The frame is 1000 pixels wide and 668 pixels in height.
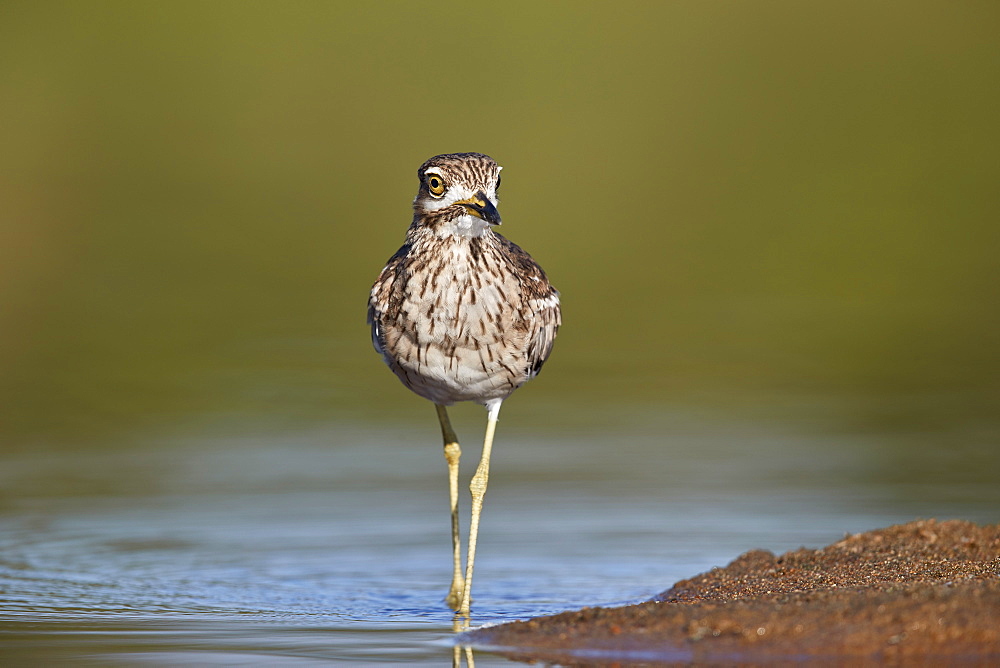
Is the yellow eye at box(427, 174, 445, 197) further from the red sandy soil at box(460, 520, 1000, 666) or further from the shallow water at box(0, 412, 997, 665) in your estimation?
the red sandy soil at box(460, 520, 1000, 666)

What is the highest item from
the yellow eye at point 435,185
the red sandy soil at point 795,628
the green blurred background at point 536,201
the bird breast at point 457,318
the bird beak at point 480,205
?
the green blurred background at point 536,201

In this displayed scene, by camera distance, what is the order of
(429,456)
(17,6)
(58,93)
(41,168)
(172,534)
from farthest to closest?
(17,6) < (58,93) < (41,168) < (429,456) < (172,534)

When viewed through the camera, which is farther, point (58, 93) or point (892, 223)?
point (58, 93)

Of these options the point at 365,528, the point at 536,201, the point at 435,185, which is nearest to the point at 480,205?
the point at 435,185

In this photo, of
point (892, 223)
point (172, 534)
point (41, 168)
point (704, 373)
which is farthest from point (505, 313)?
point (41, 168)

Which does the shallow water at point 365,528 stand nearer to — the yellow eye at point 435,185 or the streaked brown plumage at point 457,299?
the streaked brown plumage at point 457,299

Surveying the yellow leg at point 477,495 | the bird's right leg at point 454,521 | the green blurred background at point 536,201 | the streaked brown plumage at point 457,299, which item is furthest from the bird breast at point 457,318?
the green blurred background at point 536,201

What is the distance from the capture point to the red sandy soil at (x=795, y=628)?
21.1 feet

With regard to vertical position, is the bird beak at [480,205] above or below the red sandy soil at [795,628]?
above

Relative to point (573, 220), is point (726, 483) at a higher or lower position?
lower

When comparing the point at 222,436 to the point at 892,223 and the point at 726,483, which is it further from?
the point at 892,223

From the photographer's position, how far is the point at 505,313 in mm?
8727

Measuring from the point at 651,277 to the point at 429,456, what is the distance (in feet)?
34.8

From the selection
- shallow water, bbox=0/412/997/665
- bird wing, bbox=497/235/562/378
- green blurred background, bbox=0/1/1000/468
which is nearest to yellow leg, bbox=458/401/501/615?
shallow water, bbox=0/412/997/665
